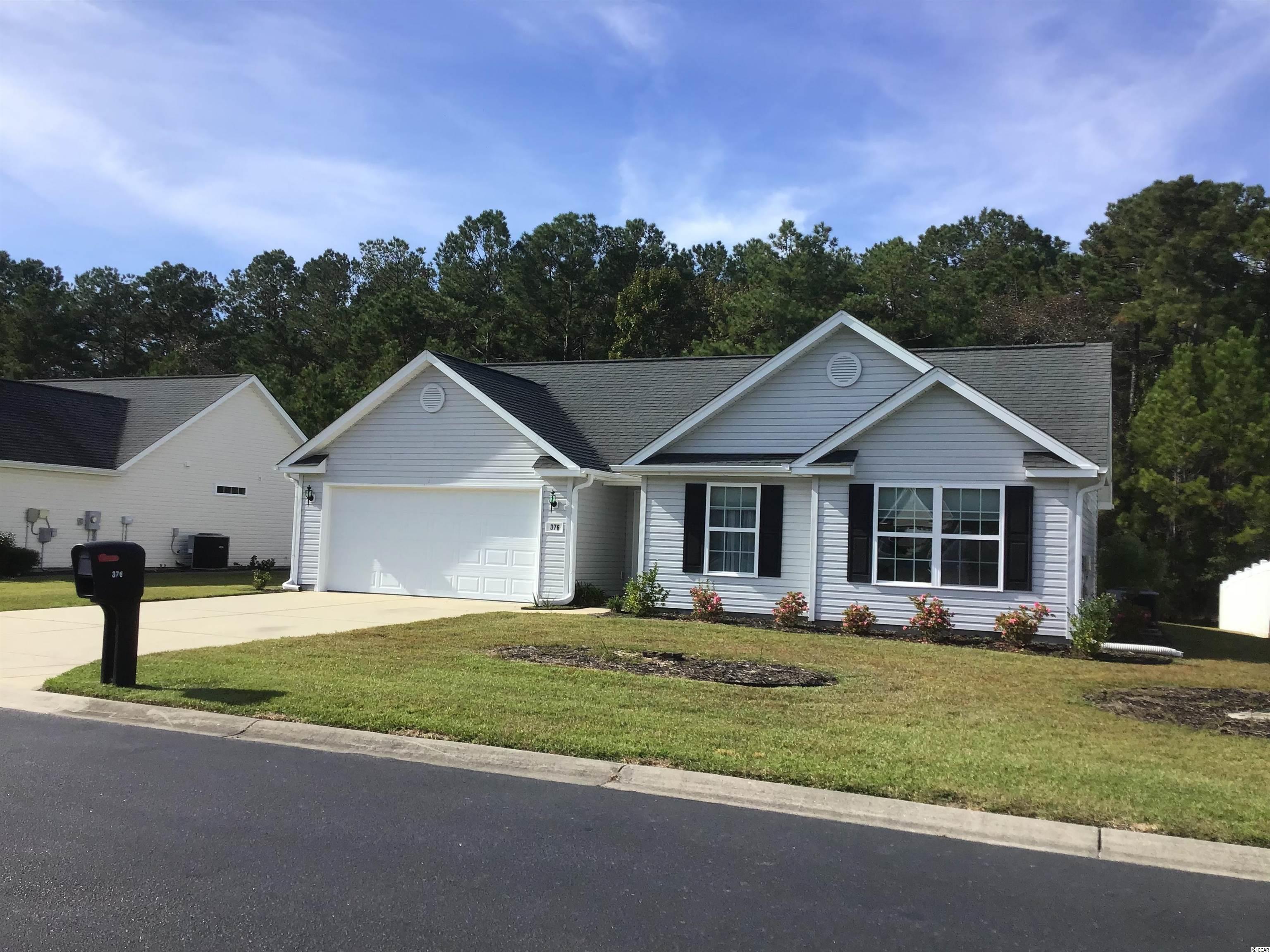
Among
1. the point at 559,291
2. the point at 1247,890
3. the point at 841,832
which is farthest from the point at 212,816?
the point at 559,291

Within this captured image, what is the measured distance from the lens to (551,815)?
586 centimetres

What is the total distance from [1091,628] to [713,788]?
8.92m

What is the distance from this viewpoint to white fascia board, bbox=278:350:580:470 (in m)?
18.2

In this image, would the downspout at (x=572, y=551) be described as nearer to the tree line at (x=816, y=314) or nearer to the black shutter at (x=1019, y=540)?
the black shutter at (x=1019, y=540)

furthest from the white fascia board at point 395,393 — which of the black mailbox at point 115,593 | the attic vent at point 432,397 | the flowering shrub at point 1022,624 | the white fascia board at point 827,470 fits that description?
the black mailbox at point 115,593

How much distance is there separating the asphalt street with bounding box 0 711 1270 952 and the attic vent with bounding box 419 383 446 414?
1310 centimetres

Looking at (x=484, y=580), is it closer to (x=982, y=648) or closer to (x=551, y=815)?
(x=982, y=648)

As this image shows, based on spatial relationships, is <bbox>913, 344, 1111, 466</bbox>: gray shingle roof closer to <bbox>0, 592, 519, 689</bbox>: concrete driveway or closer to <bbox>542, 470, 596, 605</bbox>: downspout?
<bbox>542, 470, 596, 605</bbox>: downspout

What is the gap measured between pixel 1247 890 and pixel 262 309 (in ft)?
221

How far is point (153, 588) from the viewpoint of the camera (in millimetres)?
20281

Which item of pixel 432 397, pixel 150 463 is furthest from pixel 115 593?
pixel 150 463

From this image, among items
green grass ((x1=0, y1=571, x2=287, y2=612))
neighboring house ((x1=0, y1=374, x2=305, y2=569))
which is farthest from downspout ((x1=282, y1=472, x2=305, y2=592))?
neighboring house ((x1=0, y1=374, x2=305, y2=569))

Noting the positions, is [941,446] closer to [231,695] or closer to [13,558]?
[231,695]

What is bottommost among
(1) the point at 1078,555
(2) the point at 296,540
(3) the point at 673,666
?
(3) the point at 673,666
